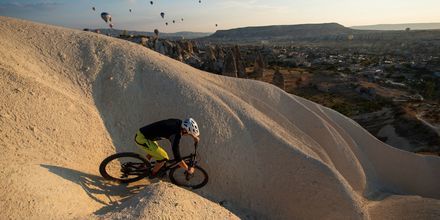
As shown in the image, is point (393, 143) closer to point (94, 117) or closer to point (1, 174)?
point (94, 117)

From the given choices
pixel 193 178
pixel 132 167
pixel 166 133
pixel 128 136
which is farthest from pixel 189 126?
pixel 128 136

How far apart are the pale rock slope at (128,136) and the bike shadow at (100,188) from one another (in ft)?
0.11

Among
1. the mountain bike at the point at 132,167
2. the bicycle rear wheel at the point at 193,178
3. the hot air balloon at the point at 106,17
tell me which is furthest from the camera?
the hot air balloon at the point at 106,17

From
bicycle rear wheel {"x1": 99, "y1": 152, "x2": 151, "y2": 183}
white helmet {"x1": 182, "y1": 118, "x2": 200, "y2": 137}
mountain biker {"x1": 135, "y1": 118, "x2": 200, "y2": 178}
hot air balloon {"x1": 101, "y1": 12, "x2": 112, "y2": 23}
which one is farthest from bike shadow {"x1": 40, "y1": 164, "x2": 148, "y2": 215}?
hot air balloon {"x1": 101, "y1": 12, "x2": 112, "y2": 23}

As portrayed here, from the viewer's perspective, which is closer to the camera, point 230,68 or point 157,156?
point 157,156

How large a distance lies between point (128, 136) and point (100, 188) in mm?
2263

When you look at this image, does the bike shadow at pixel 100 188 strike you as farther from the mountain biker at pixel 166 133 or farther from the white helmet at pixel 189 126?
the white helmet at pixel 189 126

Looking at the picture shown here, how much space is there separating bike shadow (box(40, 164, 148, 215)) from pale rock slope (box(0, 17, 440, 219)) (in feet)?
0.11

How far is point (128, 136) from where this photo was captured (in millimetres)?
10109

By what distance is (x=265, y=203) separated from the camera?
33.2 feet

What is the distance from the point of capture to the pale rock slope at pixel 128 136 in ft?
24.4

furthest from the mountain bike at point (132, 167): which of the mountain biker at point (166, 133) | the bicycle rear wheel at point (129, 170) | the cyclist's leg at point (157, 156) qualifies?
the mountain biker at point (166, 133)

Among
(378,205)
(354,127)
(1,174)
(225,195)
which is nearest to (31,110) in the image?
(1,174)

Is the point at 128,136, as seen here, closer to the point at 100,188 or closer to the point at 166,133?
the point at 166,133
